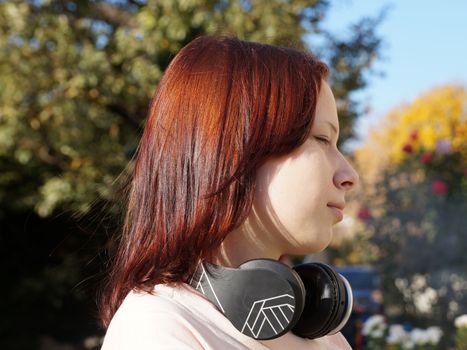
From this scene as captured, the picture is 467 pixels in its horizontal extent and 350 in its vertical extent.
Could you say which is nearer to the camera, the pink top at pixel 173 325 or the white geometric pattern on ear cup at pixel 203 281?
the pink top at pixel 173 325

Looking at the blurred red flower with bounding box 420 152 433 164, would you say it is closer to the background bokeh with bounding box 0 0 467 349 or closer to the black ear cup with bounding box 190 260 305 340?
the background bokeh with bounding box 0 0 467 349

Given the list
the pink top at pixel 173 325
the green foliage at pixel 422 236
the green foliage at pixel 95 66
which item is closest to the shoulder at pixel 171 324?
the pink top at pixel 173 325

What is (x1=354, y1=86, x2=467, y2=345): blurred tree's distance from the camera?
7516mm

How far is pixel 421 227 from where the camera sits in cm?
774

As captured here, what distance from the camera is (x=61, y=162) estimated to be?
7730 mm

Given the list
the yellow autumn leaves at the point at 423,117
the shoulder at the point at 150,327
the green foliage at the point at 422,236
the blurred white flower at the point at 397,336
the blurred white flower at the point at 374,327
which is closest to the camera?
the shoulder at the point at 150,327

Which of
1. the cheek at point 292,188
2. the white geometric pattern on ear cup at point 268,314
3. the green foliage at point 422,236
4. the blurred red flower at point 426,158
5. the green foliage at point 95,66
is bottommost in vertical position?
the green foliage at point 422,236

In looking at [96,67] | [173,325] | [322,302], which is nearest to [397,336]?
[96,67]

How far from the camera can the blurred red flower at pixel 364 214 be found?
7.75 m

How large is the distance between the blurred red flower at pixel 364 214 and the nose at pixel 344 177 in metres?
6.53

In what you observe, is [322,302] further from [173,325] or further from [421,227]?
[421,227]

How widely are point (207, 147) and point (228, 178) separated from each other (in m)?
0.06

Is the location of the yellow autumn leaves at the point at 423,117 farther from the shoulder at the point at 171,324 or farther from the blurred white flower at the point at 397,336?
the shoulder at the point at 171,324

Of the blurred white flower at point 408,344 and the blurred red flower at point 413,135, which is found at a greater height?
the blurred red flower at point 413,135
